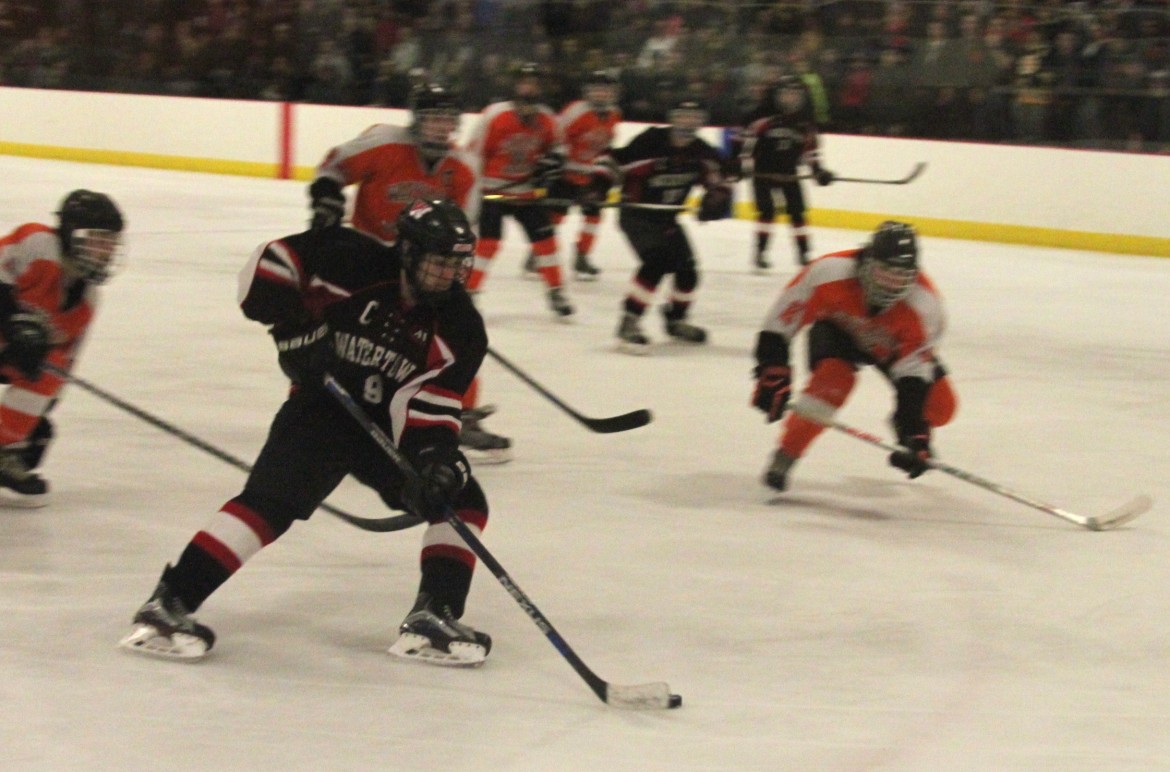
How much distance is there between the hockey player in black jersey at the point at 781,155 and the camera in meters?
8.38

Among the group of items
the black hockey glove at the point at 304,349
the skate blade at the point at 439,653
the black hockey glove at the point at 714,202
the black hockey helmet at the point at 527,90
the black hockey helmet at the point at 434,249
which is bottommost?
the skate blade at the point at 439,653

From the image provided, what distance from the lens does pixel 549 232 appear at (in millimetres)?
6969

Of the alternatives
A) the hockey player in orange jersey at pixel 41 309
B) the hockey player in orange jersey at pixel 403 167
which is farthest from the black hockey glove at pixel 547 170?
the hockey player in orange jersey at pixel 41 309

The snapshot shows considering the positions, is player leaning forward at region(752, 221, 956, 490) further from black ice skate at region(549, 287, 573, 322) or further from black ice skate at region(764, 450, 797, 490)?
black ice skate at region(549, 287, 573, 322)

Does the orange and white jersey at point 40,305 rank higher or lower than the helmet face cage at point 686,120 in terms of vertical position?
lower

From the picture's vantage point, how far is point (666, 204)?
6.50m

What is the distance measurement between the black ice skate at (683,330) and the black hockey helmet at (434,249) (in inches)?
147

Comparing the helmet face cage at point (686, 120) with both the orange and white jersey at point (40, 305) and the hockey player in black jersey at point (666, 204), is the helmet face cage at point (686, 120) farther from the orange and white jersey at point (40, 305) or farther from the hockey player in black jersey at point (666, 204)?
the orange and white jersey at point (40, 305)

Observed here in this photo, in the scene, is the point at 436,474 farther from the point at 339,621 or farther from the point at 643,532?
the point at 643,532

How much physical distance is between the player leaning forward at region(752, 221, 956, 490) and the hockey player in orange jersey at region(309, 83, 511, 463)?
0.90m

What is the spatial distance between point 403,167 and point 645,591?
1.91 metres

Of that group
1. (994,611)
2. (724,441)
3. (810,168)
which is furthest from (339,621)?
(810,168)

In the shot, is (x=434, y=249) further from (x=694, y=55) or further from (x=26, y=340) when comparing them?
(x=694, y=55)

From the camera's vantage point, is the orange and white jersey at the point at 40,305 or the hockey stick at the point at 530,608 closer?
the hockey stick at the point at 530,608
